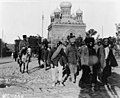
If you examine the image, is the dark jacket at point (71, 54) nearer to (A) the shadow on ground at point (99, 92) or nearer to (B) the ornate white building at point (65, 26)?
(A) the shadow on ground at point (99, 92)

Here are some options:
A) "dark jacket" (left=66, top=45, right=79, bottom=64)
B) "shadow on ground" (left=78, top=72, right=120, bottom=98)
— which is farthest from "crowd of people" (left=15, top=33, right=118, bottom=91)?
"shadow on ground" (left=78, top=72, right=120, bottom=98)

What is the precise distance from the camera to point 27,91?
8836 mm

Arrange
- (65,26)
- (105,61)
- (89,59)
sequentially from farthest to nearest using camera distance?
(65,26)
(105,61)
(89,59)

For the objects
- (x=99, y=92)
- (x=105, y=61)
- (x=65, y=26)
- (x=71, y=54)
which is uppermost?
(x=65, y=26)

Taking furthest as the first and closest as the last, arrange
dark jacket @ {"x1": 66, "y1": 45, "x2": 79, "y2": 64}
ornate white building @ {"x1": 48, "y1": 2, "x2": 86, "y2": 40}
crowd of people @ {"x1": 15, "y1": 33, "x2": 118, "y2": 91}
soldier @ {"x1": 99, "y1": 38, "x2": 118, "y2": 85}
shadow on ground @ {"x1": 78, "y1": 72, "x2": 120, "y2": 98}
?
ornate white building @ {"x1": 48, "y1": 2, "x2": 86, "y2": 40}, dark jacket @ {"x1": 66, "y1": 45, "x2": 79, "y2": 64}, soldier @ {"x1": 99, "y1": 38, "x2": 118, "y2": 85}, crowd of people @ {"x1": 15, "y1": 33, "x2": 118, "y2": 91}, shadow on ground @ {"x1": 78, "y1": 72, "x2": 120, "y2": 98}

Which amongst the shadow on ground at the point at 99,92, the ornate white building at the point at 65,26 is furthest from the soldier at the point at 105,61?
the ornate white building at the point at 65,26

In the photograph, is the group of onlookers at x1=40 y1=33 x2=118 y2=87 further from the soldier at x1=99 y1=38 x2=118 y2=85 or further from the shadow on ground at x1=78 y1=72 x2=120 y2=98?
the shadow on ground at x1=78 y1=72 x2=120 y2=98

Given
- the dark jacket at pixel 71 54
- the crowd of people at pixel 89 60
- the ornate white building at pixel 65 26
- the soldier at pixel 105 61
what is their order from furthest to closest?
the ornate white building at pixel 65 26 < the dark jacket at pixel 71 54 < the soldier at pixel 105 61 < the crowd of people at pixel 89 60

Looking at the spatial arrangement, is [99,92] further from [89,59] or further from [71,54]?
[71,54]

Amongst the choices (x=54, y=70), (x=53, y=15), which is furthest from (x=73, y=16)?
(x=54, y=70)

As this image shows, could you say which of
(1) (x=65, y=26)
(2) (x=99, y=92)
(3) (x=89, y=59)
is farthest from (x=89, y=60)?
(1) (x=65, y=26)

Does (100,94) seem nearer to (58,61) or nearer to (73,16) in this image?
(58,61)

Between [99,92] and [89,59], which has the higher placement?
[89,59]

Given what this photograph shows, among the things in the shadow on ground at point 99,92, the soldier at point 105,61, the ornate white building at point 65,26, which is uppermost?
the ornate white building at point 65,26
